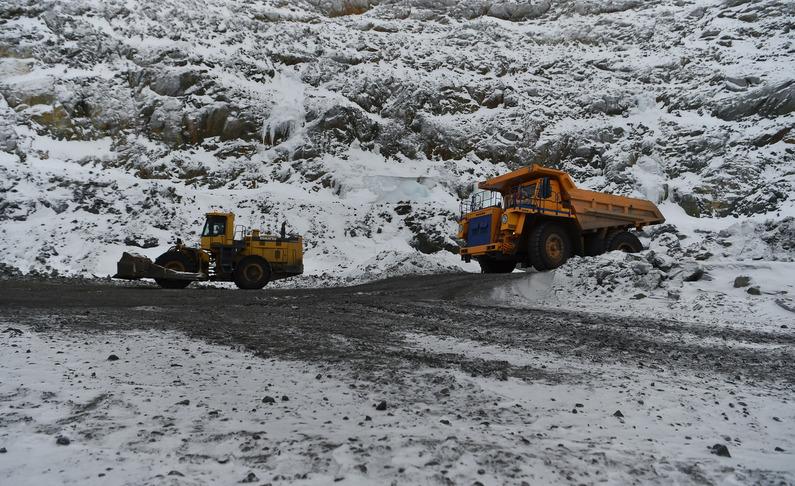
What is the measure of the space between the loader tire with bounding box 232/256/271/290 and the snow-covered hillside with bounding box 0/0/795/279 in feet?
8.70

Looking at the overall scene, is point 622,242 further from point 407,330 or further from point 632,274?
point 407,330

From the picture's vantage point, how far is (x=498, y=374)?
382 cm

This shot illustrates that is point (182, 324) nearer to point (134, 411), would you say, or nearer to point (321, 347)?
point (321, 347)

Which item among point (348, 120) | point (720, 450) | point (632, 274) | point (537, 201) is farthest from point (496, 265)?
point (348, 120)

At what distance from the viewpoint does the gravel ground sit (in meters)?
2.19

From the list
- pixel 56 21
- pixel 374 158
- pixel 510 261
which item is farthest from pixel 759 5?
pixel 56 21

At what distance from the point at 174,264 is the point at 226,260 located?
4.68ft

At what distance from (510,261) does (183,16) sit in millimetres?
29490

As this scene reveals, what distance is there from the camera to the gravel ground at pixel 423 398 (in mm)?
2186

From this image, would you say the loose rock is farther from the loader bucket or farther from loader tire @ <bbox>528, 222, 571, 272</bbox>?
the loader bucket

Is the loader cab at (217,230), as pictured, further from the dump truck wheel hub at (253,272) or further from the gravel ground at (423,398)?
the gravel ground at (423,398)

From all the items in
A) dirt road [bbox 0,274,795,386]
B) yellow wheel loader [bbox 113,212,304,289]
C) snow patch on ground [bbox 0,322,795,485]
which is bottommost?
dirt road [bbox 0,274,795,386]

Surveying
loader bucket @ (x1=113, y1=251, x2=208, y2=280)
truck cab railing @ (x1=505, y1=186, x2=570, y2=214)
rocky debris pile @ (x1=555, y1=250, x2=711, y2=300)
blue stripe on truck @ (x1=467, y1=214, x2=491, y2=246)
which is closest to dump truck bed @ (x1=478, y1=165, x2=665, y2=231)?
truck cab railing @ (x1=505, y1=186, x2=570, y2=214)

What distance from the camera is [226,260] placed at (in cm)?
1480
